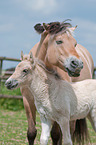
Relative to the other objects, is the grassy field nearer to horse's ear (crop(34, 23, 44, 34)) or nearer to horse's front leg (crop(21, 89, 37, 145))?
horse's front leg (crop(21, 89, 37, 145))

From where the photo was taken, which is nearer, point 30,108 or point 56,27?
point 56,27

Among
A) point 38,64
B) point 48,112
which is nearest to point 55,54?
point 38,64

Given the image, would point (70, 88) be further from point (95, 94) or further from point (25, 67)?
point (25, 67)

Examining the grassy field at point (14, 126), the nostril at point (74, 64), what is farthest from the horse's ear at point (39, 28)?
the grassy field at point (14, 126)

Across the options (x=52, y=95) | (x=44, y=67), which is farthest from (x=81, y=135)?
(x=44, y=67)

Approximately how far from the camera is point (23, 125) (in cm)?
693

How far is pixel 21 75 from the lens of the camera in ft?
10.7

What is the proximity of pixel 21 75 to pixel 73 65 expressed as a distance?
716mm

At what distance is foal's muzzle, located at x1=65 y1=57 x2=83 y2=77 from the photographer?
10.4 feet

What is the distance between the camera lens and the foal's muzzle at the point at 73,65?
316 centimetres

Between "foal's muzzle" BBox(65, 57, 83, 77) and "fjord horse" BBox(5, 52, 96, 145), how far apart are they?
37 cm

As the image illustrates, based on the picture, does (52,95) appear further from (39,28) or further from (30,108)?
(39,28)

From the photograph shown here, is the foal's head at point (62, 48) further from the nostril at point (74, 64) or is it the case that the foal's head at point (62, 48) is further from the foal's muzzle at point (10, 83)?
the foal's muzzle at point (10, 83)

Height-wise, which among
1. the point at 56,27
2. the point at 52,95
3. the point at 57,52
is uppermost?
the point at 56,27
